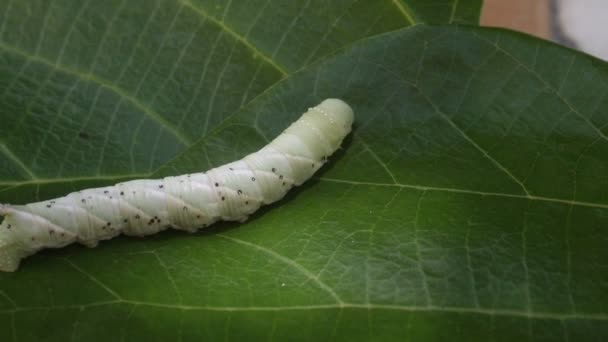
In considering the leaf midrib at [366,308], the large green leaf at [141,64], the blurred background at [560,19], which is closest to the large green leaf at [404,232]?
the leaf midrib at [366,308]

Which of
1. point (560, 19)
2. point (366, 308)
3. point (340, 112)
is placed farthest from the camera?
point (560, 19)

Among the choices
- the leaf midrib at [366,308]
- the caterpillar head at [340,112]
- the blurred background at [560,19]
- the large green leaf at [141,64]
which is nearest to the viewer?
the leaf midrib at [366,308]

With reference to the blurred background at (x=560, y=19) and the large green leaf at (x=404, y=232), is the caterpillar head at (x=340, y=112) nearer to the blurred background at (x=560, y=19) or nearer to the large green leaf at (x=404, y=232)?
the large green leaf at (x=404, y=232)

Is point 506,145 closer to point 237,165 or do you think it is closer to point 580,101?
point 580,101

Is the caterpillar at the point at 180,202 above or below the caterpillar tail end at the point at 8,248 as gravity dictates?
above

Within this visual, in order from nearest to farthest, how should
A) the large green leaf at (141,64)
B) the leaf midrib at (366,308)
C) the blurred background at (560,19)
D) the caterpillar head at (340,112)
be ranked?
the leaf midrib at (366,308), the caterpillar head at (340,112), the large green leaf at (141,64), the blurred background at (560,19)

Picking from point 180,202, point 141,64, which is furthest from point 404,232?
point 141,64

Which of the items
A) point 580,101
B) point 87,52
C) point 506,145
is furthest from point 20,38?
point 580,101

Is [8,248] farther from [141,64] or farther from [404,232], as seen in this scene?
[404,232]
